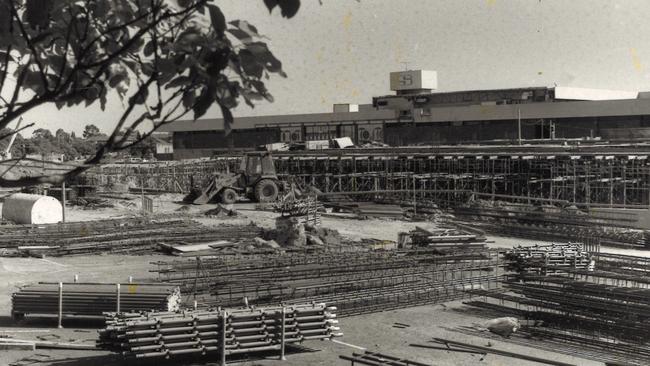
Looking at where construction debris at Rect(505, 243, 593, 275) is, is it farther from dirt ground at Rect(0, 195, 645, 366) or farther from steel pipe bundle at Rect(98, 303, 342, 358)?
steel pipe bundle at Rect(98, 303, 342, 358)

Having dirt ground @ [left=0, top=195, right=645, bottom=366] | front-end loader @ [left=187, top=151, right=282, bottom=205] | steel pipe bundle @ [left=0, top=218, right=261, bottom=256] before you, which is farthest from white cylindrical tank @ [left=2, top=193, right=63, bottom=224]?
front-end loader @ [left=187, top=151, right=282, bottom=205]

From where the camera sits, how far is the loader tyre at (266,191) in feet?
140

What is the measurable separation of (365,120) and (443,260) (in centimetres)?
4719

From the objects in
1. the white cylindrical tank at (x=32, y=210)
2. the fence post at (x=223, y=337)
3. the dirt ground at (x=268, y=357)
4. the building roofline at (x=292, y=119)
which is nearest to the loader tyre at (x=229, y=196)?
the white cylindrical tank at (x=32, y=210)

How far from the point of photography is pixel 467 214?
36.4 metres

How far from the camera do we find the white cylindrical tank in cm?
3186

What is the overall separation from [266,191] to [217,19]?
130ft

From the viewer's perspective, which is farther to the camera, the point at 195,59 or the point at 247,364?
the point at 247,364

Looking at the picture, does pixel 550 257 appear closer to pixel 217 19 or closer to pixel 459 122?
pixel 217 19

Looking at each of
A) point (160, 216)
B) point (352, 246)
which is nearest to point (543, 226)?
point (352, 246)

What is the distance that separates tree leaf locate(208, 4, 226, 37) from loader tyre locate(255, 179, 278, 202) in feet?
129

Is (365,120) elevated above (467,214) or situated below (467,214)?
above

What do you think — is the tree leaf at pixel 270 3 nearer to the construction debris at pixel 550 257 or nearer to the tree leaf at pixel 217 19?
the tree leaf at pixel 217 19

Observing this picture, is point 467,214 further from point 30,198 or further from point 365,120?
point 365,120
